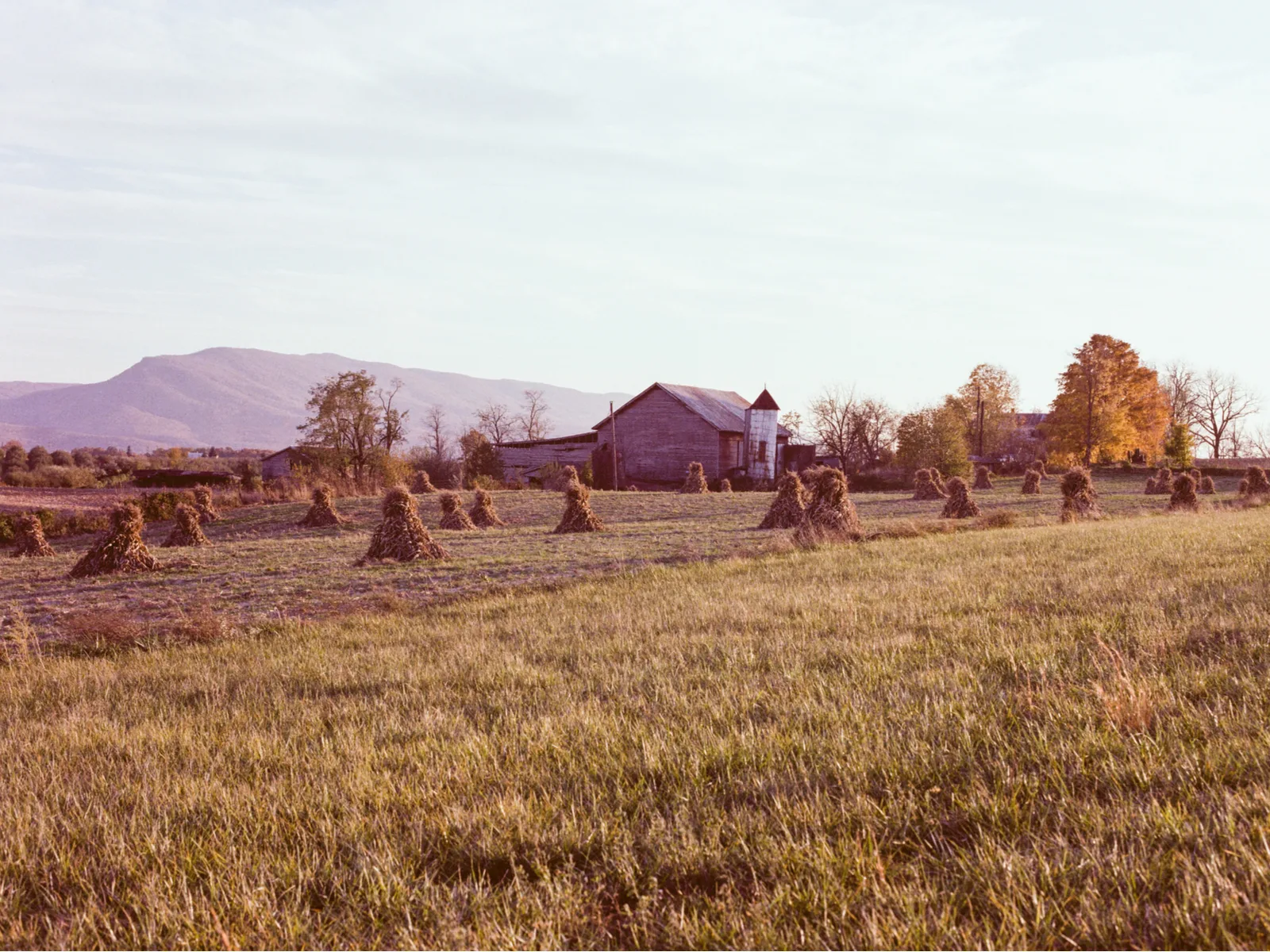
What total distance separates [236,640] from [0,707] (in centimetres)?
278

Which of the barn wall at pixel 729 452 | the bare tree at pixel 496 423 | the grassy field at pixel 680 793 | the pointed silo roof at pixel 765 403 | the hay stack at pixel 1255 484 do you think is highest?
the bare tree at pixel 496 423

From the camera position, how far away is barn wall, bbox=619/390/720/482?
2208 inches

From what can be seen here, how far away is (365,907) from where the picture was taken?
2.87m

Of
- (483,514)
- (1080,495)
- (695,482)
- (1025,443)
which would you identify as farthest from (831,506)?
(1025,443)

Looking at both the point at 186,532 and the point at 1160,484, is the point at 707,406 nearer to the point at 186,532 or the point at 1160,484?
the point at 1160,484

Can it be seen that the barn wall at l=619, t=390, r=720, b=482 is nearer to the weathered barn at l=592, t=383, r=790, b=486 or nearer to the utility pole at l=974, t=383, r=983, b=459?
the weathered barn at l=592, t=383, r=790, b=486

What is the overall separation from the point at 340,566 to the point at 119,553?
4.59 meters

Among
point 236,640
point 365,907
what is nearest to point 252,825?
point 365,907

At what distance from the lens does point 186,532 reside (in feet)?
74.6

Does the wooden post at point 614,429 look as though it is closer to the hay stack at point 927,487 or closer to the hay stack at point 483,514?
the hay stack at point 927,487

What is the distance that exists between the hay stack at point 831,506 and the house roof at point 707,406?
34.1 meters

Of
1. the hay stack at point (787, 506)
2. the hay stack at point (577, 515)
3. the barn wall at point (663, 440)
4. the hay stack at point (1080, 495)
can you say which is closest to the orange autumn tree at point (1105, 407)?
the barn wall at point (663, 440)

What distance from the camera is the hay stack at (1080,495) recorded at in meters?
25.3

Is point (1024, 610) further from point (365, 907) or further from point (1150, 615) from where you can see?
point (365, 907)
